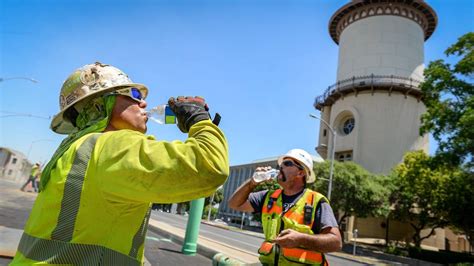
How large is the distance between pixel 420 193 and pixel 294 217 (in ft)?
98.7

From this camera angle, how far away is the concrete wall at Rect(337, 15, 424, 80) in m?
42.5

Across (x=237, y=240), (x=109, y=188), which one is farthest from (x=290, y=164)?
(x=237, y=240)

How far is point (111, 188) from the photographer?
1.26 metres

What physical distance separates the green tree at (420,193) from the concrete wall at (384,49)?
44.0 ft

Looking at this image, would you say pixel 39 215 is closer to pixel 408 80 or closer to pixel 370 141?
pixel 370 141

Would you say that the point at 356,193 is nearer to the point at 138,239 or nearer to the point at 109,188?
the point at 138,239

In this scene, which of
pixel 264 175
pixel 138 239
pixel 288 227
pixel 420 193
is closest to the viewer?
pixel 138 239

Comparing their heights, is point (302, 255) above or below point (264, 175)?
below

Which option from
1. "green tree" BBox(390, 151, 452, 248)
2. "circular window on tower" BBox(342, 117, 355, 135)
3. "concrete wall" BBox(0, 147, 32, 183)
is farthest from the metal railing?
"concrete wall" BBox(0, 147, 32, 183)

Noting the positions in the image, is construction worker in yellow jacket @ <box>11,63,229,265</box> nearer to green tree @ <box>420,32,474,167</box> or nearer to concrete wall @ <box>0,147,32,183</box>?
green tree @ <box>420,32,474,167</box>

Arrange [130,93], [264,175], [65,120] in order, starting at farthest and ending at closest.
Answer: [264,175] < [65,120] < [130,93]

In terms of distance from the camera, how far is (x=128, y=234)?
141 centimetres

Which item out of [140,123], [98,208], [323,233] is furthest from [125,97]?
[323,233]

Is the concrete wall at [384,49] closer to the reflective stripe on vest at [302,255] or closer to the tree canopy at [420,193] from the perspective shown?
the tree canopy at [420,193]
